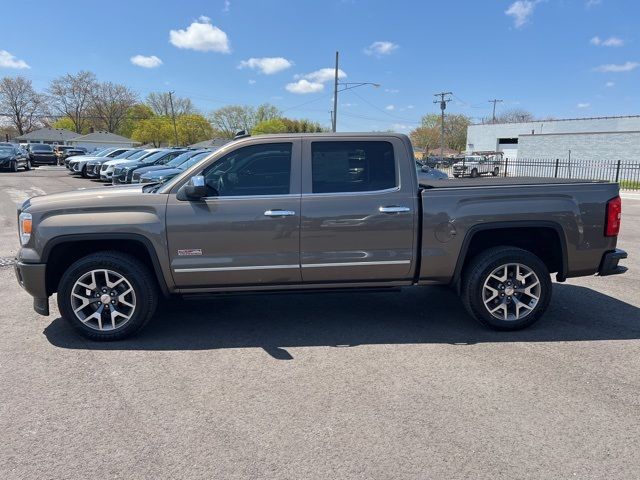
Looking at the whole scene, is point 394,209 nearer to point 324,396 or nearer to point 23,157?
point 324,396

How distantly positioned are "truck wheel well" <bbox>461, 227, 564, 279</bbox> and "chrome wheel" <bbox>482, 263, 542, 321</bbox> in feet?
1.02

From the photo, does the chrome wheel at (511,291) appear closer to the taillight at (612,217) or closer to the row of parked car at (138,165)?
the taillight at (612,217)

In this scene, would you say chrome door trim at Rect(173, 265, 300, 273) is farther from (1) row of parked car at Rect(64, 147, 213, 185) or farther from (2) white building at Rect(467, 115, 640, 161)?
(2) white building at Rect(467, 115, 640, 161)

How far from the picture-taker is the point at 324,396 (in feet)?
11.9

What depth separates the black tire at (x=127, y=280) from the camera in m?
4.52

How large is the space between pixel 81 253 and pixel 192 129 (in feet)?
297

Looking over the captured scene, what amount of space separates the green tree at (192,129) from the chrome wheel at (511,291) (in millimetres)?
89826

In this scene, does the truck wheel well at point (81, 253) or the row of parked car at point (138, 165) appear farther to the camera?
the row of parked car at point (138, 165)

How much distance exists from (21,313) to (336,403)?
394 centimetres

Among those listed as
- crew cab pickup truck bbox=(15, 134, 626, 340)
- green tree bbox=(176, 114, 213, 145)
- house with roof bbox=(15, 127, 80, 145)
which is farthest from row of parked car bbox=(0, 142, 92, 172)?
green tree bbox=(176, 114, 213, 145)

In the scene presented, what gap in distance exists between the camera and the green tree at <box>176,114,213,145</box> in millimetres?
88944

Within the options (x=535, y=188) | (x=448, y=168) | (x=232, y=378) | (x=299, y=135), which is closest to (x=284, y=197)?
(x=299, y=135)

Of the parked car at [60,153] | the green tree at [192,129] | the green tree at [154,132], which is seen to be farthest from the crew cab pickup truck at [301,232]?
the green tree at [154,132]

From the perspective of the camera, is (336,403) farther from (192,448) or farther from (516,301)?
(516,301)
